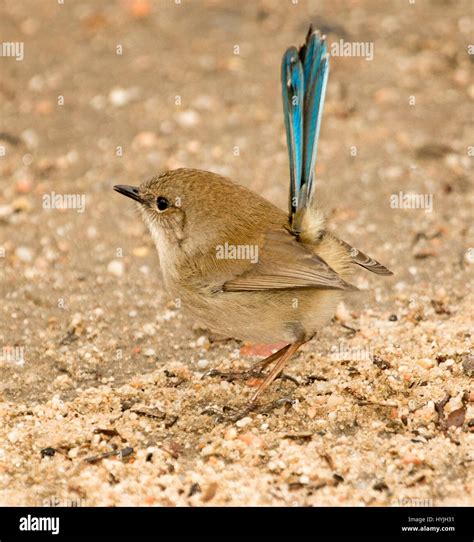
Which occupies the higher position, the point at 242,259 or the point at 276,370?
the point at 242,259

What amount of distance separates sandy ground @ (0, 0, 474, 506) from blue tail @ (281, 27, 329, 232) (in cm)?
118

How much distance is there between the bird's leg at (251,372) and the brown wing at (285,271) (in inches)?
27.0

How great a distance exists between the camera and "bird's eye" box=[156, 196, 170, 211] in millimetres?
5570

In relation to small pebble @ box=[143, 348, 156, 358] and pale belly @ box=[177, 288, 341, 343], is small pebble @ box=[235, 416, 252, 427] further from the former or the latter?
small pebble @ box=[143, 348, 156, 358]

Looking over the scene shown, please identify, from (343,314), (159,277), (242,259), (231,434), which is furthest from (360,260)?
(159,277)

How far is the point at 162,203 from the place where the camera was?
5.59m

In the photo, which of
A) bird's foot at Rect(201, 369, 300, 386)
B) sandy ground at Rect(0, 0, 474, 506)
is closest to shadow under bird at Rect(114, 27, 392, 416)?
bird's foot at Rect(201, 369, 300, 386)

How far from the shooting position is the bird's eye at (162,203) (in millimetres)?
5570

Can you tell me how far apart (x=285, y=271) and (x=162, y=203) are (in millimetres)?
922

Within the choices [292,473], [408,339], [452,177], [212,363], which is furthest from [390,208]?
[292,473]

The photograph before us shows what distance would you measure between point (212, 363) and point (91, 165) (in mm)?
3115

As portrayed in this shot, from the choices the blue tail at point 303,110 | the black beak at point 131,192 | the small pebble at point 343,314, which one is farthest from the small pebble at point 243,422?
the black beak at point 131,192

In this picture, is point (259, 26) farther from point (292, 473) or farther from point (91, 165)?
point (292, 473)

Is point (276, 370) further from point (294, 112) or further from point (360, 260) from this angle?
point (294, 112)
